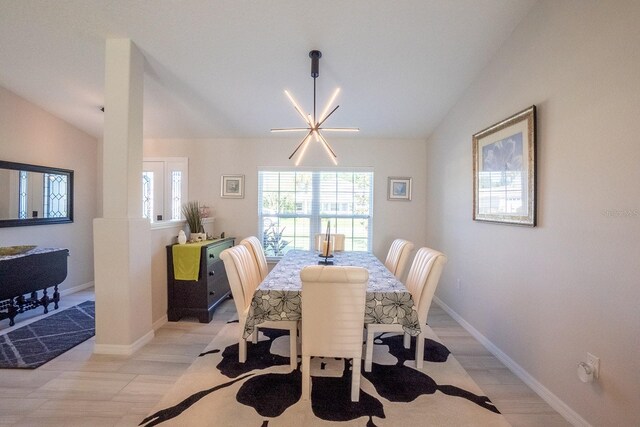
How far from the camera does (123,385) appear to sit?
2.00 m

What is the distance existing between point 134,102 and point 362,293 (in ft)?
8.29

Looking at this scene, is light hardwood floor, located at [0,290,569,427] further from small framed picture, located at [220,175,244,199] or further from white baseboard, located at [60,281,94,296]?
small framed picture, located at [220,175,244,199]

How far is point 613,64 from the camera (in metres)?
1.54

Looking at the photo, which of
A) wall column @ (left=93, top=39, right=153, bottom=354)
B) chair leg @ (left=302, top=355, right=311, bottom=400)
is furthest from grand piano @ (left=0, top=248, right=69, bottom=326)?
chair leg @ (left=302, top=355, right=311, bottom=400)

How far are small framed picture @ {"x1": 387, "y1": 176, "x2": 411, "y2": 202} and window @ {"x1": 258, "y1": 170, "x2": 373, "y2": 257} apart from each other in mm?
305

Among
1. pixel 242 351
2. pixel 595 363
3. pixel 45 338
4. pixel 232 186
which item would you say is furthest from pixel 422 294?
pixel 45 338

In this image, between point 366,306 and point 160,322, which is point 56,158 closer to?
point 160,322

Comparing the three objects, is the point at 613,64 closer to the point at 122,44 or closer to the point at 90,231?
the point at 122,44

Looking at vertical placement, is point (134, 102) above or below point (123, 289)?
above

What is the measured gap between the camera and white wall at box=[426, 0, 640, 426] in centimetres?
147

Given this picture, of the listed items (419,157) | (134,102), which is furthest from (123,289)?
(419,157)

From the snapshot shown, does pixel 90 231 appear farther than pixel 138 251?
Yes

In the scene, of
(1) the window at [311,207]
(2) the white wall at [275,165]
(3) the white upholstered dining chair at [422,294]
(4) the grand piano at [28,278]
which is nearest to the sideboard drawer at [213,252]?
(2) the white wall at [275,165]

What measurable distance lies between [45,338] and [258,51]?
3.39m
